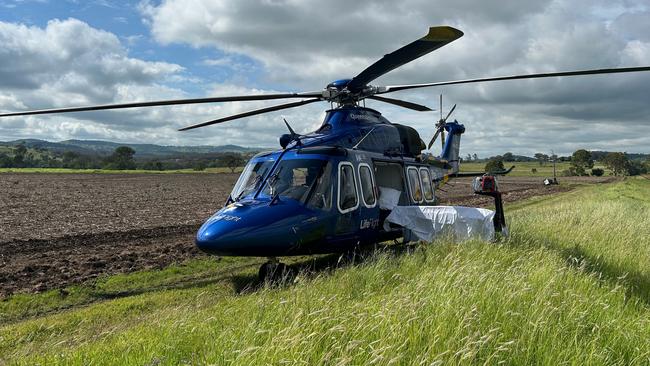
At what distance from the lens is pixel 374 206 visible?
10.5 meters

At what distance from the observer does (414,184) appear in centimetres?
1230

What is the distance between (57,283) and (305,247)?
488 cm

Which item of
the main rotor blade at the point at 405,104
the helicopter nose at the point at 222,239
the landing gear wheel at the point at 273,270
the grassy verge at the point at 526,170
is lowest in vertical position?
the grassy verge at the point at 526,170

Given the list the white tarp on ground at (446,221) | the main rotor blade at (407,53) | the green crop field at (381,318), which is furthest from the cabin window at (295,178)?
the white tarp on ground at (446,221)

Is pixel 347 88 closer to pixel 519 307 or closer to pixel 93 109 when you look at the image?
pixel 93 109

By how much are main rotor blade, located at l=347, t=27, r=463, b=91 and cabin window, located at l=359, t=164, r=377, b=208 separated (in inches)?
72.0

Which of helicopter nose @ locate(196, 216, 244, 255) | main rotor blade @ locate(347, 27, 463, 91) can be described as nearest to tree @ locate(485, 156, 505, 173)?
main rotor blade @ locate(347, 27, 463, 91)

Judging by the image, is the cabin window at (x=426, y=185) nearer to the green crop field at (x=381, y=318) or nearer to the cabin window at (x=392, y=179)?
the cabin window at (x=392, y=179)

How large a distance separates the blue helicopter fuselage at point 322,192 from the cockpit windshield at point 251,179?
0.09 feet

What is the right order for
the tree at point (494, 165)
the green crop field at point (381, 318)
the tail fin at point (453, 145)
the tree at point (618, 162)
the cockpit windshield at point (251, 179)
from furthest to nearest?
the tree at point (618, 162) → the tree at point (494, 165) → the tail fin at point (453, 145) → the cockpit windshield at point (251, 179) → the green crop field at point (381, 318)

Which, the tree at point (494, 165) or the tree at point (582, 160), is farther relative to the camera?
the tree at point (582, 160)

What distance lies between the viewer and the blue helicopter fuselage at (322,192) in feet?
26.4

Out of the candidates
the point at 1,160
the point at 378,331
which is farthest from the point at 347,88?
the point at 1,160

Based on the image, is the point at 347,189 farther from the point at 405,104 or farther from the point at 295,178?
the point at 405,104
